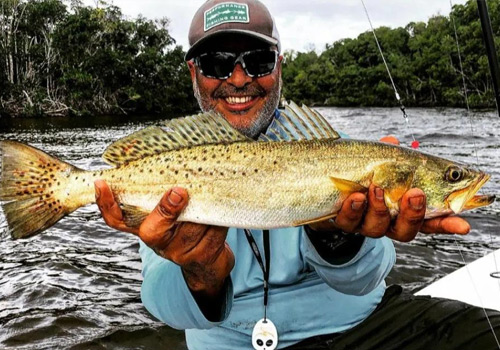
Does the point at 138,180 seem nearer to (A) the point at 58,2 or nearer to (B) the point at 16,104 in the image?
(B) the point at 16,104

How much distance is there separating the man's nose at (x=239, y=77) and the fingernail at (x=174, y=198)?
1.44m

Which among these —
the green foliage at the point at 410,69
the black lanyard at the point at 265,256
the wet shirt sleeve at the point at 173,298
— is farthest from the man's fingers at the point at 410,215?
the green foliage at the point at 410,69

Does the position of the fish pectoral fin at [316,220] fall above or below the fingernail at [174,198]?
below

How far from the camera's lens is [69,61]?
186 ft

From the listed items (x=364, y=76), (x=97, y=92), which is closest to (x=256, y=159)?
Answer: (x=97, y=92)

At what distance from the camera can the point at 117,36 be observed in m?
60.9

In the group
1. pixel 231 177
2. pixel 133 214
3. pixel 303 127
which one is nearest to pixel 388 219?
pixel 303 127

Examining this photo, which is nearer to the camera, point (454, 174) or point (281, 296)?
point (454, 174)

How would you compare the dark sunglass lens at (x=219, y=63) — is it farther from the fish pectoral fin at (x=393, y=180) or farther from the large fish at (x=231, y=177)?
the fish pectoral fin at (x=393, y=180)

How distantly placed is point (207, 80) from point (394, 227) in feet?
6.09

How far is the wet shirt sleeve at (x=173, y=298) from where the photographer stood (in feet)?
9.68

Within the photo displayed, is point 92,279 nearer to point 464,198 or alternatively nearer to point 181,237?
point 181,237

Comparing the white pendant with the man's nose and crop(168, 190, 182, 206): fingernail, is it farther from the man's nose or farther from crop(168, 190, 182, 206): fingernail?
the man's nose

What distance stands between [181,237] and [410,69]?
6723 centimetres
